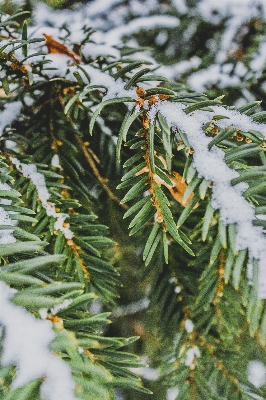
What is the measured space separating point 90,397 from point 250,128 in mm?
305

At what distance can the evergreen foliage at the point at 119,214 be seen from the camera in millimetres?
304

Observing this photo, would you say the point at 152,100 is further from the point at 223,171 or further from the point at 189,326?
the point at 189,326

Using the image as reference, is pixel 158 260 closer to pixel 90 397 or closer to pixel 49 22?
pixel 90 397

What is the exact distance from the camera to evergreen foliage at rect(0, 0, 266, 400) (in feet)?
1.00

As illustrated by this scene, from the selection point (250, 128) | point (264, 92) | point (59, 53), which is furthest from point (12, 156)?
point (264, 92)

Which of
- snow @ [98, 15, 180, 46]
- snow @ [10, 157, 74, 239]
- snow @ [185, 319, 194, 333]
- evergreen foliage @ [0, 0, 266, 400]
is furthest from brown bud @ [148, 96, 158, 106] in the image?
snow @ [98, 15, 180, 46]

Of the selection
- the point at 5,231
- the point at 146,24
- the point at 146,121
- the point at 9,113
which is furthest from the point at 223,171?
the point at 146,24

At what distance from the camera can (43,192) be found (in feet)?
1.66

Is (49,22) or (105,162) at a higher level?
(49,22)

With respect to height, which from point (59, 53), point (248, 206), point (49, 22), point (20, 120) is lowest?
point (248, 206)

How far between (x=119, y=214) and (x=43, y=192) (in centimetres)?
21

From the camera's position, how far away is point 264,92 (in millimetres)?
771

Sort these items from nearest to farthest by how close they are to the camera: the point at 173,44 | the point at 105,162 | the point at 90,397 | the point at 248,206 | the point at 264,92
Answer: the point at 90,397, the point at 248,206, the point at 105,162, the point at 264,92, the point at 173,44

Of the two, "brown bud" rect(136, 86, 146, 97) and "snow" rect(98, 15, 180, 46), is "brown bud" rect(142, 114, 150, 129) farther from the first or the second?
"snow" rect(98, 15, 180, 46)
